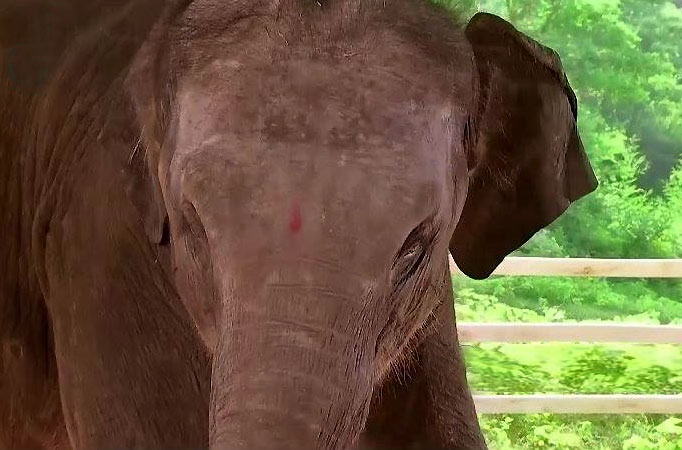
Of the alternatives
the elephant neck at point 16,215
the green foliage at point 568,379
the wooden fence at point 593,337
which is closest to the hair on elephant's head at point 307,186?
the elephant neck at point 16,215

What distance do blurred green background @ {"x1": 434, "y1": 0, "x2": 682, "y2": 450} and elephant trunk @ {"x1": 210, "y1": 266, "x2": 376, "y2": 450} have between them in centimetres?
71

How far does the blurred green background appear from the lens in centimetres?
178

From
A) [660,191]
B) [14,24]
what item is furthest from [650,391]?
[14,24]

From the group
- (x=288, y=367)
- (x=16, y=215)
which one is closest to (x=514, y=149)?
(x=288, y=367)

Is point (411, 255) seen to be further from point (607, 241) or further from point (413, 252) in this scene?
point (607, 241)

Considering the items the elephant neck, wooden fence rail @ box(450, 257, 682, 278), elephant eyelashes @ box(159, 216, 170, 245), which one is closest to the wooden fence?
wooden fence rail @ box(450, 257, 682, 278)

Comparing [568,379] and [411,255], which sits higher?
[411,255]

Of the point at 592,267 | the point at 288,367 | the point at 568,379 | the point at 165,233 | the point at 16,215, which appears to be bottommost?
the point at 568,379

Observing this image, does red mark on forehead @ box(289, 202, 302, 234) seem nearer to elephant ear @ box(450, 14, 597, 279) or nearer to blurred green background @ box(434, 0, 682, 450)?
elephant ear @ box(450, 14, 597, 279)

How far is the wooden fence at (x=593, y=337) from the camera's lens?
221cm

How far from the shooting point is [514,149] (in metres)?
0.82

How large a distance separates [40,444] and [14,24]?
0.47m

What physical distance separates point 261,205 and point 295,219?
2 cm

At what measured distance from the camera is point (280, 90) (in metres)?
0.60
